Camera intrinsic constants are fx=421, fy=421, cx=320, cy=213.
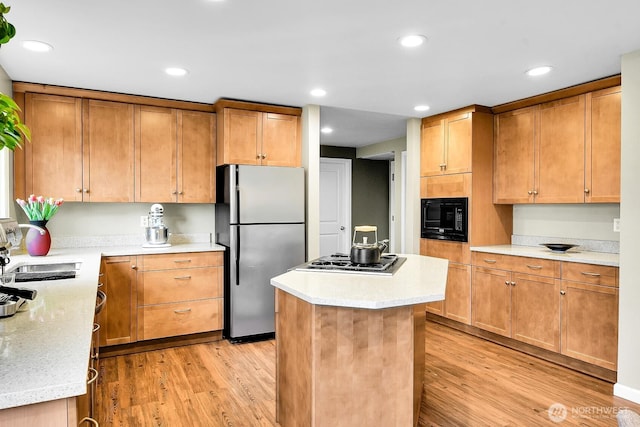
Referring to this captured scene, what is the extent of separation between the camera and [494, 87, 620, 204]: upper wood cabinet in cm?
334

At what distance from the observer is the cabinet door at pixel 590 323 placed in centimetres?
305

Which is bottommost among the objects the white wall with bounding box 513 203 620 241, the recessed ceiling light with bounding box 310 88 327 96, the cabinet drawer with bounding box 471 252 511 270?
the cabinet drawer with bounding box 471 252 511 270

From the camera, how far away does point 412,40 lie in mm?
2570

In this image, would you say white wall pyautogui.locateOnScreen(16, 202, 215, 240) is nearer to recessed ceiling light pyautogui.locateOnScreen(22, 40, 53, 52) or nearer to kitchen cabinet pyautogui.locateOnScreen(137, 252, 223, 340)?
kitchen cabinet pyautogui.locateOnScreen(137, 252, 223, 340)

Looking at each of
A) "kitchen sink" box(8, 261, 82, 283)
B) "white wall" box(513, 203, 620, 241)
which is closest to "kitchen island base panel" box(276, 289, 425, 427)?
"kitchen sink" box(8, 261, 82, 283)

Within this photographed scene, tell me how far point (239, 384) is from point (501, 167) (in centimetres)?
319

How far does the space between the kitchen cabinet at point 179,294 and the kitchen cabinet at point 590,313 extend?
2961 millimetres

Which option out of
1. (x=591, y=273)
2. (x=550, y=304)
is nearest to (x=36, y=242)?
(x=550, y=304)

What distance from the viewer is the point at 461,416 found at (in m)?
2.55

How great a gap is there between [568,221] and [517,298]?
3.03 ft

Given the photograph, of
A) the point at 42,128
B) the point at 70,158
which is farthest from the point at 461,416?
the point at 42,128

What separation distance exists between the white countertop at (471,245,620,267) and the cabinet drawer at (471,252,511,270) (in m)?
0.04

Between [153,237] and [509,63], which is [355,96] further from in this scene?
[153,237]

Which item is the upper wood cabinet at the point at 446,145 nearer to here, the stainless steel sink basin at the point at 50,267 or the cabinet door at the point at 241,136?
the cabinet door at the point at 241,136
